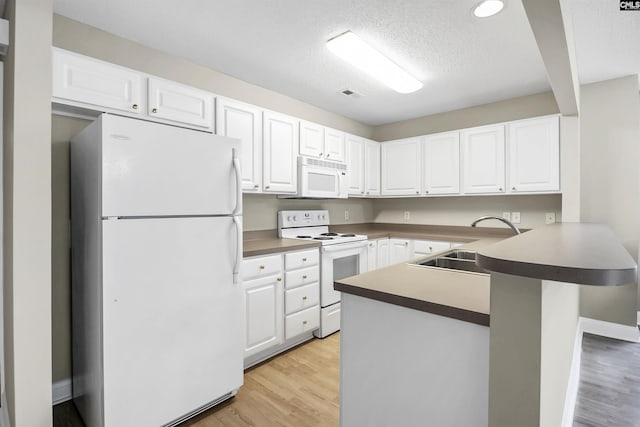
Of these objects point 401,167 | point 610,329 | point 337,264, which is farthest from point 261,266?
point 610,329

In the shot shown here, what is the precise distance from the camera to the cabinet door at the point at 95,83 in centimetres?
180

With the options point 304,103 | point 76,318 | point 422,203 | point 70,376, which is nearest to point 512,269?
point 76,318

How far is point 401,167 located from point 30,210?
3.52 metres

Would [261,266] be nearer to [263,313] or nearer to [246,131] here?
[263,313]

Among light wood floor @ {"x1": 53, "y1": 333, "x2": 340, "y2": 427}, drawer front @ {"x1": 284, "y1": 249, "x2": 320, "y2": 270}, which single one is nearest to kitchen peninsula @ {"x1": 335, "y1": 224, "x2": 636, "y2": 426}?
light wood floor @ {"x1": 53, "y1": 333, "x2": 340, "y2": 427}

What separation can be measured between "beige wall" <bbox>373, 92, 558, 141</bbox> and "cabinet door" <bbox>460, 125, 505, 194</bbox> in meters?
0.27

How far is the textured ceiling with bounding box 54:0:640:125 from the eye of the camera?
1.82m

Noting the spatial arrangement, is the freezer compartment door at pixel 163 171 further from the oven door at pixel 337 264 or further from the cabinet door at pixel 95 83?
the oven door at pixel 337 264

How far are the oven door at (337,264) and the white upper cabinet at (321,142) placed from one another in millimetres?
1008

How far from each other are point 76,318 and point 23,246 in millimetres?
711

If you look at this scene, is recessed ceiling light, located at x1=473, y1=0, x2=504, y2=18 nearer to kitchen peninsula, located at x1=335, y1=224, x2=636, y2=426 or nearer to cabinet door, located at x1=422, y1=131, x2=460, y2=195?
kitchen peninsula, located at x1=335, y1=224, x2=636, y2=426

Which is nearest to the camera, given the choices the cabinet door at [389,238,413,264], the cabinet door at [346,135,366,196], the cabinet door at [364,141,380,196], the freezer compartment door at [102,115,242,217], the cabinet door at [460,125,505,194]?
the freezer compartment door at [102,115,242,217]

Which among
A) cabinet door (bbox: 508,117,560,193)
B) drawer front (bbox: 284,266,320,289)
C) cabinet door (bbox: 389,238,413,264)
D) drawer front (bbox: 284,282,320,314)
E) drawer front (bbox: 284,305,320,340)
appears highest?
cabinet door (bbox: 508,117,560,193)

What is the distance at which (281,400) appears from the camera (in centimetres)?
197
